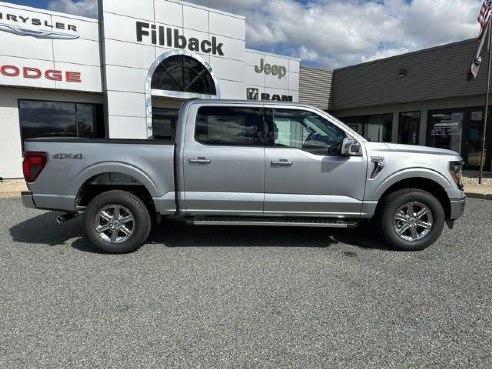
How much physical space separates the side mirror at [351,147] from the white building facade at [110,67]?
9915mm

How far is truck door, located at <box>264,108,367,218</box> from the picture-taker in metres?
4.93

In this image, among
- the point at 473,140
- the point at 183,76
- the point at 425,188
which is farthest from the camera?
the point at 473,140

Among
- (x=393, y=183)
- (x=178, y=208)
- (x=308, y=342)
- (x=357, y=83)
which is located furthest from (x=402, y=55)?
(x=308, y=342)

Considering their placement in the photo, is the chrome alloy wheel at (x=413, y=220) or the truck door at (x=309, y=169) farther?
the chrome alloy wheel at (x=413, y=220)

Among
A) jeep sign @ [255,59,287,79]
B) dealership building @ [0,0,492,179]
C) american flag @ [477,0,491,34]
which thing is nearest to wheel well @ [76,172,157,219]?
dealership building @ [0,0,492,179]

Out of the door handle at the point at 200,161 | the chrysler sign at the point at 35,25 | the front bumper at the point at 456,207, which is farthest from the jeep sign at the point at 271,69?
the front bumper at the point at 456,207

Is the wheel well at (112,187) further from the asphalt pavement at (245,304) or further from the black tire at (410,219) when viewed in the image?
the black tire at (410,219)

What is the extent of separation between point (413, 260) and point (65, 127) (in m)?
12.2

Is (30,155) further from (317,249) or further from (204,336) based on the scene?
(317,249)

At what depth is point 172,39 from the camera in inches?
531

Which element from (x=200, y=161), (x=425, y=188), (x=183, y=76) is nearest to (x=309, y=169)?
(x=200, y=161)

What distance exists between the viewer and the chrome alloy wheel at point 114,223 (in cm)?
497

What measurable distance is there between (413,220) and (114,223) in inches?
163

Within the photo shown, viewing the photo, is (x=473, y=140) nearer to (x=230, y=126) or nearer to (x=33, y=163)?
(x=230, y=126)
